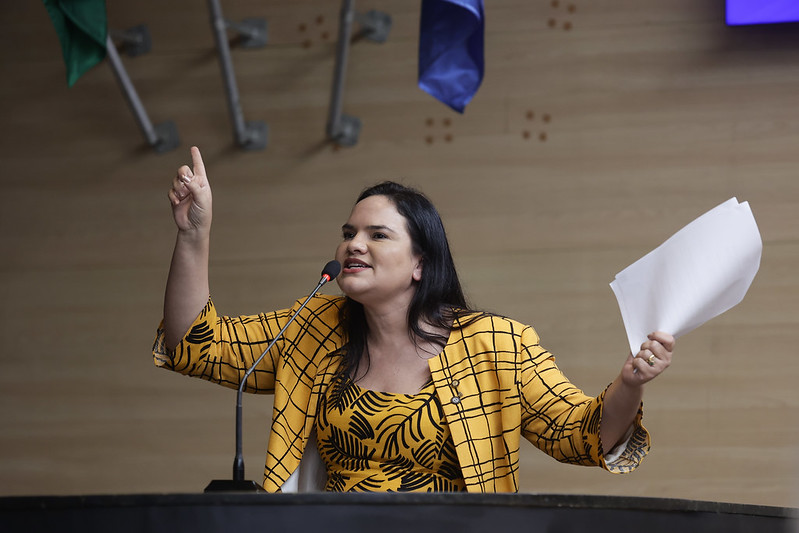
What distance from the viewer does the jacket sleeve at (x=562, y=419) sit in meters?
1.64

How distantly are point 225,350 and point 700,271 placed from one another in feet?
3.34

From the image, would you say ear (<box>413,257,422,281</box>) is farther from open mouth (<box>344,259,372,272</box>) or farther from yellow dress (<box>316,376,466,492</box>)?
yellow dress (<box>316,376,466,492</box>)

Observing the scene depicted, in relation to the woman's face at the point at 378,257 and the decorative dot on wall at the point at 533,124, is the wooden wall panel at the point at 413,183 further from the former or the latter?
the woman's face at the point at 378,257

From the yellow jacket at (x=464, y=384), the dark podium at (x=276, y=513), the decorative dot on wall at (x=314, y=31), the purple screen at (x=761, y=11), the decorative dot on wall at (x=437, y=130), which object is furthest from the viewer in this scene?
the decorative dot on wall at (x=314, y=31)

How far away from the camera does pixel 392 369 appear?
195cm

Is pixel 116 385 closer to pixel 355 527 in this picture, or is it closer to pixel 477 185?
pixel 477 185

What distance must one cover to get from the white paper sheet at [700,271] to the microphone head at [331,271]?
1.96ft

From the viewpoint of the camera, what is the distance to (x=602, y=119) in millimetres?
3225

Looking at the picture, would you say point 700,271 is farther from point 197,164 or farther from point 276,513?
point 197,164

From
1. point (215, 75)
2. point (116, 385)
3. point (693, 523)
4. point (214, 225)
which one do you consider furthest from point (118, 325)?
point (693, 523)

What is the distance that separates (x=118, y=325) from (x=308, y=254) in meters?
0.75

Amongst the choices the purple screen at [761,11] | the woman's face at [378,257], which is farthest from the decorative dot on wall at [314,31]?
the woman's face at [378,257]

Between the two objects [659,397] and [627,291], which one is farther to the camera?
[659,397]

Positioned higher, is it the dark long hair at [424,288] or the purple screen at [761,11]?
the purple screen at [761,11]
